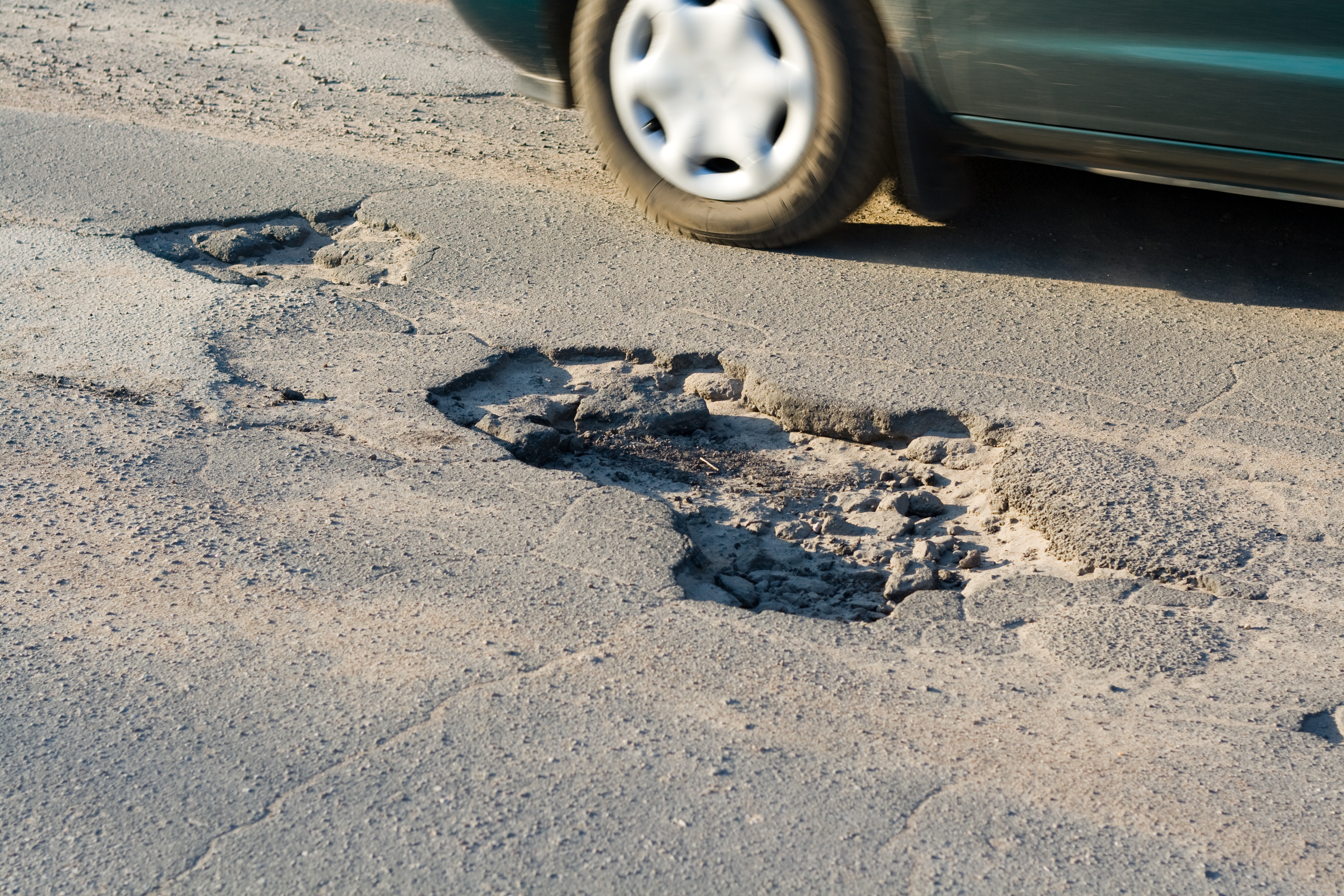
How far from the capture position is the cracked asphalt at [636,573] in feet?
6.17

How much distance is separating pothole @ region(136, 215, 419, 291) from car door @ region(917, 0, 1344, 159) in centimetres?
196

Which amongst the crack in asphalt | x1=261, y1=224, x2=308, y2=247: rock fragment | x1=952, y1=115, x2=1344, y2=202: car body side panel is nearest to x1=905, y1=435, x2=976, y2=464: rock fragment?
x1=952, y1=115, x2=1344, y2=202: car body side panel

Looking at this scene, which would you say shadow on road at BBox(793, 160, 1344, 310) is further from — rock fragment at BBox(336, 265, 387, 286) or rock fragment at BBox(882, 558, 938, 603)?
rock fragment at BBox(882, 558, 938, 603)

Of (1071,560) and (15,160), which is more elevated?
(1071,560)

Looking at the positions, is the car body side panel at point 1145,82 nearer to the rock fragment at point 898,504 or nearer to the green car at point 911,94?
the green car at point 911,94

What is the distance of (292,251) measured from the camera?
4.29 meters

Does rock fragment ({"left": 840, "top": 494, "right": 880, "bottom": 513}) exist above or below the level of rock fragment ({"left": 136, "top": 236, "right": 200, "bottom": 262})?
above

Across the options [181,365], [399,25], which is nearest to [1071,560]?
[181,365]

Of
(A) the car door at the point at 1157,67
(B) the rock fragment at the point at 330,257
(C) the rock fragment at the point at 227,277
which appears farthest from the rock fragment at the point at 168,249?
(A) the car door at the point at 1157,67

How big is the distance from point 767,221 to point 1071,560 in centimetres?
187

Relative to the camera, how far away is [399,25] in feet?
23.5

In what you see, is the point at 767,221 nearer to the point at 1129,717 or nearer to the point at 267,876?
the point at 1129,717

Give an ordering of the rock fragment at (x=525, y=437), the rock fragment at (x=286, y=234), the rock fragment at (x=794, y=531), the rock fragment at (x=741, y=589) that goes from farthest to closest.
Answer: the rock fragment at (x=286, y=234), the rock fragment at (x=525, y=437), the rock fragment at (x=794, y=531), the rock fragment at (x=741, y=589)

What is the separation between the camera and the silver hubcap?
12.8 feet
